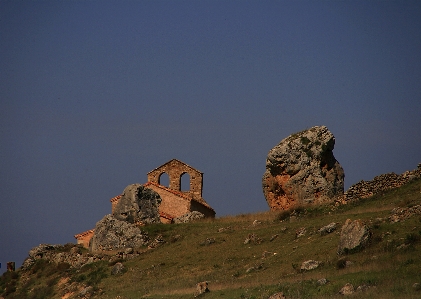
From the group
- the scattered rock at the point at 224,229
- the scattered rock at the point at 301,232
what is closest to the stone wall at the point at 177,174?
the scattered rock at the point at 224,229

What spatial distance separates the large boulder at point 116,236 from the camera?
177 feet

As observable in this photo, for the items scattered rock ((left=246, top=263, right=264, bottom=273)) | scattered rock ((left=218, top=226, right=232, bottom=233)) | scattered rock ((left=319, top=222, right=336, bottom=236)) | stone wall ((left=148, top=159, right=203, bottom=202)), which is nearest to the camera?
scattered rock ((left=246, top=263, right=264, bottom=273))

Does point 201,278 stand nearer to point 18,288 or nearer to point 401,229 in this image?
point 401,229

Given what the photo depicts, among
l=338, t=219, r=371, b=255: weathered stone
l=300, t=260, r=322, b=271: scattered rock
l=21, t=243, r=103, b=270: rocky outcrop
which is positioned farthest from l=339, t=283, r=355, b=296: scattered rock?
l=21, t=243, r=103, b=270: rocky outcrop

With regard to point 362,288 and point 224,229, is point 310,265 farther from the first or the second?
point 224,229

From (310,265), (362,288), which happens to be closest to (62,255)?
(310,265)

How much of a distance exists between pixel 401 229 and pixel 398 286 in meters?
8.63

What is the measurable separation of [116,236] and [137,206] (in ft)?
13.3

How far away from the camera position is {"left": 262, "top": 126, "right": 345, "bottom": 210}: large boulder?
5650cm

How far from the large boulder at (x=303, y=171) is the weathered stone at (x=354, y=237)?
60.1 ft

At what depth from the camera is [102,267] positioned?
50.2 metres

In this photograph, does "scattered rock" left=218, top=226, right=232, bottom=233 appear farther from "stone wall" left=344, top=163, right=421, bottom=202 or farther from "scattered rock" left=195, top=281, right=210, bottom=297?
"scattered rock" left=195, top=281, right=210, bottom=297

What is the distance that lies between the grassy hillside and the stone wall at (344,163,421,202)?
111 cm

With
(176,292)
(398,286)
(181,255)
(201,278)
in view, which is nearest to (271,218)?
(181,255)
